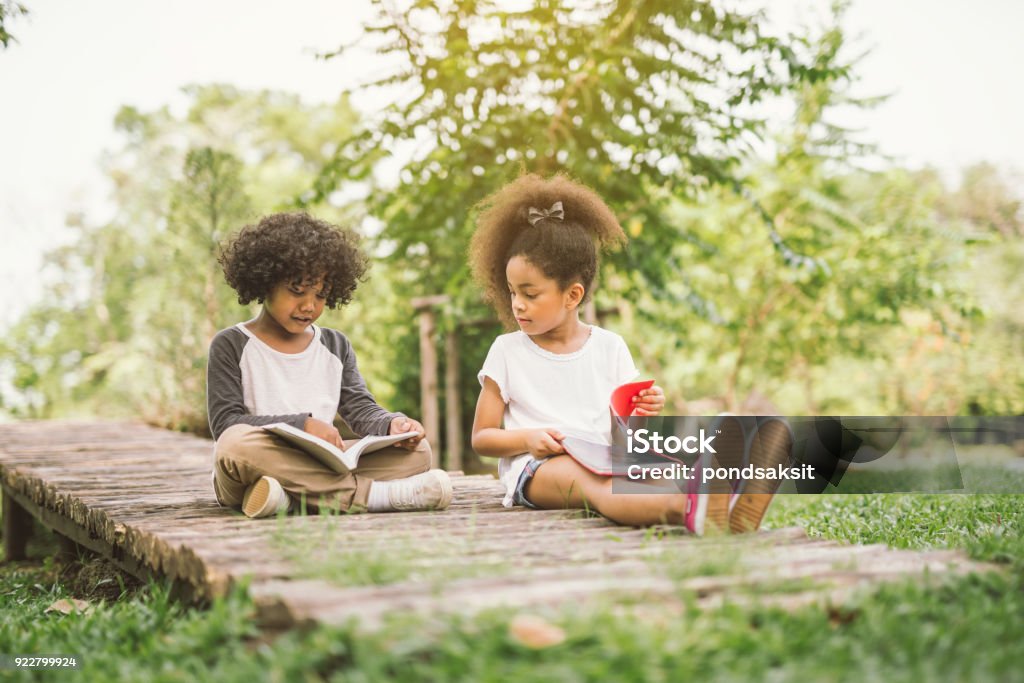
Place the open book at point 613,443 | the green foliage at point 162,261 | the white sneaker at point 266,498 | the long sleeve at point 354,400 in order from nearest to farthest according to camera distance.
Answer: the white sneaker at point 266,498
the open book at point 613,443
the long sleeve at point 354,400
the green foliage at point 162,261

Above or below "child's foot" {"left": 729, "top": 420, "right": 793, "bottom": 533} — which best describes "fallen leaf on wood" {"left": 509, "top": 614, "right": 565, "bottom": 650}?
below

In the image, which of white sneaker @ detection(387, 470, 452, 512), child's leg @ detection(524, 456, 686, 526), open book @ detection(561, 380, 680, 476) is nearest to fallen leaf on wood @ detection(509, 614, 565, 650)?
child's leg @ detection(524, 456, 686, 526)

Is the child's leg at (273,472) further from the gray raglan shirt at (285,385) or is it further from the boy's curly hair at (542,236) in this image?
the boy's curly hair at (542,236)

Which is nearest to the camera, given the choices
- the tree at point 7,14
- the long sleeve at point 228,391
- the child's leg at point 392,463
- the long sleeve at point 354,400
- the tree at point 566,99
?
the long sleeve at point 228,391

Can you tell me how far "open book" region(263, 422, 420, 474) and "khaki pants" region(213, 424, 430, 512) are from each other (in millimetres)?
40

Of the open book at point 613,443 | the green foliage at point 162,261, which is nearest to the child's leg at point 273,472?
the open book at point 613,443

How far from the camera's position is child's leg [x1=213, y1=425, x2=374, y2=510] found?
301cm

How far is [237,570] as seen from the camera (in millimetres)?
2137

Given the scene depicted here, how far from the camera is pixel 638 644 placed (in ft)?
5.44

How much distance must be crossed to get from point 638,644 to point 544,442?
1.55m

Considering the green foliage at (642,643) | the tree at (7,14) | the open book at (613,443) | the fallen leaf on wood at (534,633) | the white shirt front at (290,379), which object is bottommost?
the green foliage at (642,643)

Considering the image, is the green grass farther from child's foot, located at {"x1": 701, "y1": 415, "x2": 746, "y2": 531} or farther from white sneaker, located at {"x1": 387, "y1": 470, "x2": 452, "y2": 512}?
white sneaker, located at {"x1": 387, "y1": 470, "x2": 452, "y2": 512}

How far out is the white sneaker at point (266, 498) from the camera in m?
2.96

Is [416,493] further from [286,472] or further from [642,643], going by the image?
[642,643]
